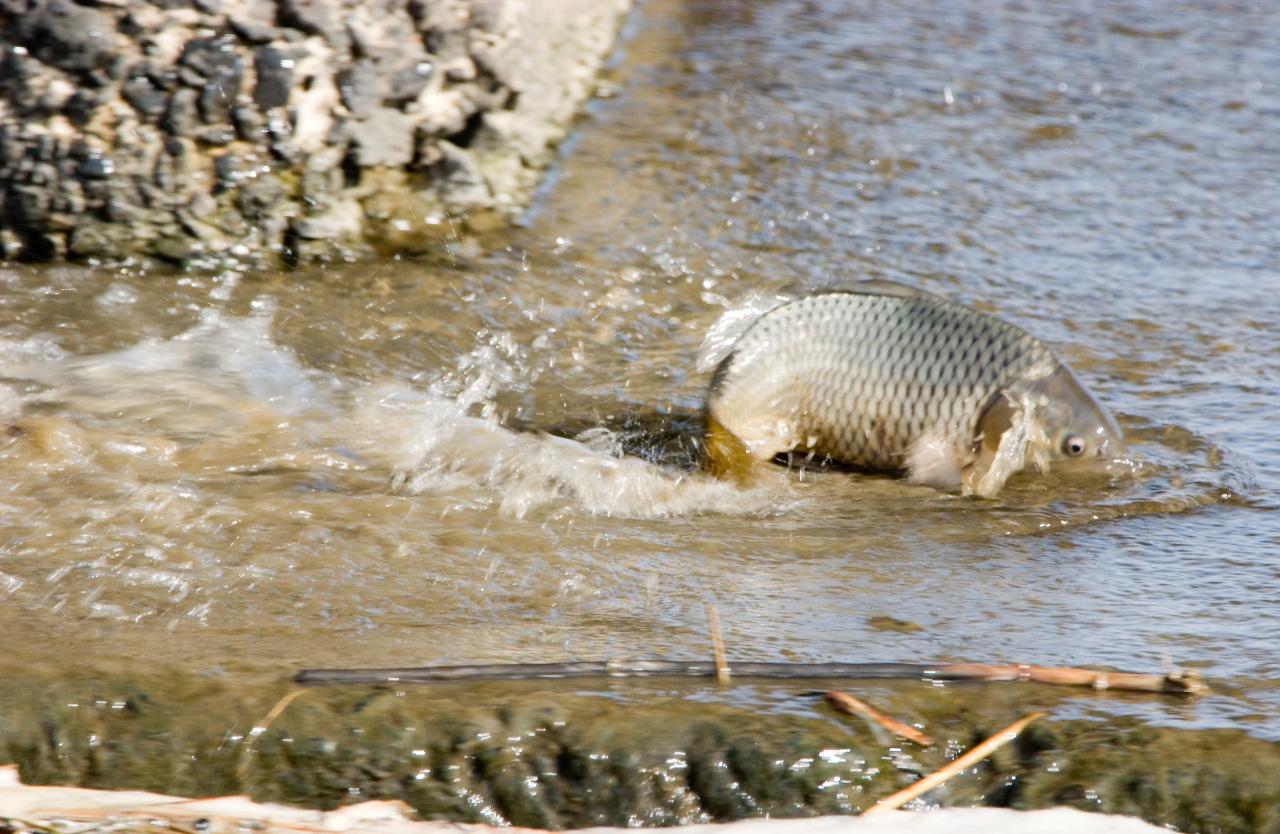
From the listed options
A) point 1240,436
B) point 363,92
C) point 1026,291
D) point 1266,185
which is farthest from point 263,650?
point 1266,185

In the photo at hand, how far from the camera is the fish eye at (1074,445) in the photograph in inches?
145

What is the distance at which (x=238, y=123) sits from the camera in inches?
192

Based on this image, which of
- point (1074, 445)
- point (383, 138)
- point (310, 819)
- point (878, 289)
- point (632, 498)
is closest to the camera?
point (310, 819)

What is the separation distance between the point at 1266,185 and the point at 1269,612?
383 cm

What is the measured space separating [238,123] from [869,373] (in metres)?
2.25

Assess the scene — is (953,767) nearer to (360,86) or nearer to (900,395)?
(900,395)

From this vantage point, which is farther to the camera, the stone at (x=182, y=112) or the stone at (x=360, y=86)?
the stone at (x=360, y=86)

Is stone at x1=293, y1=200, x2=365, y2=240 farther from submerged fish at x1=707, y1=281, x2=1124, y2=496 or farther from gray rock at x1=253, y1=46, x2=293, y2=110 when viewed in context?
submerged fish at x1=707, y1=281, x2=1124, y2=496

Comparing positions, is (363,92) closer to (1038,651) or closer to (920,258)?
(920,258)

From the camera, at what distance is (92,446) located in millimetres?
3529

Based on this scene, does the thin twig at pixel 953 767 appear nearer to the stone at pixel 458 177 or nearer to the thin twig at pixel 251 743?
the thin twig at pixel 251 743

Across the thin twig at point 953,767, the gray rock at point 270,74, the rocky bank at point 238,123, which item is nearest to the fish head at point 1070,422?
the thin twig at point 953,767

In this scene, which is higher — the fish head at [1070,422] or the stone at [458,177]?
the fish head at [1070,422]

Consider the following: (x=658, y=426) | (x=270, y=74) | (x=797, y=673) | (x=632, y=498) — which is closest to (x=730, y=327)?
(x=658, y=426)
